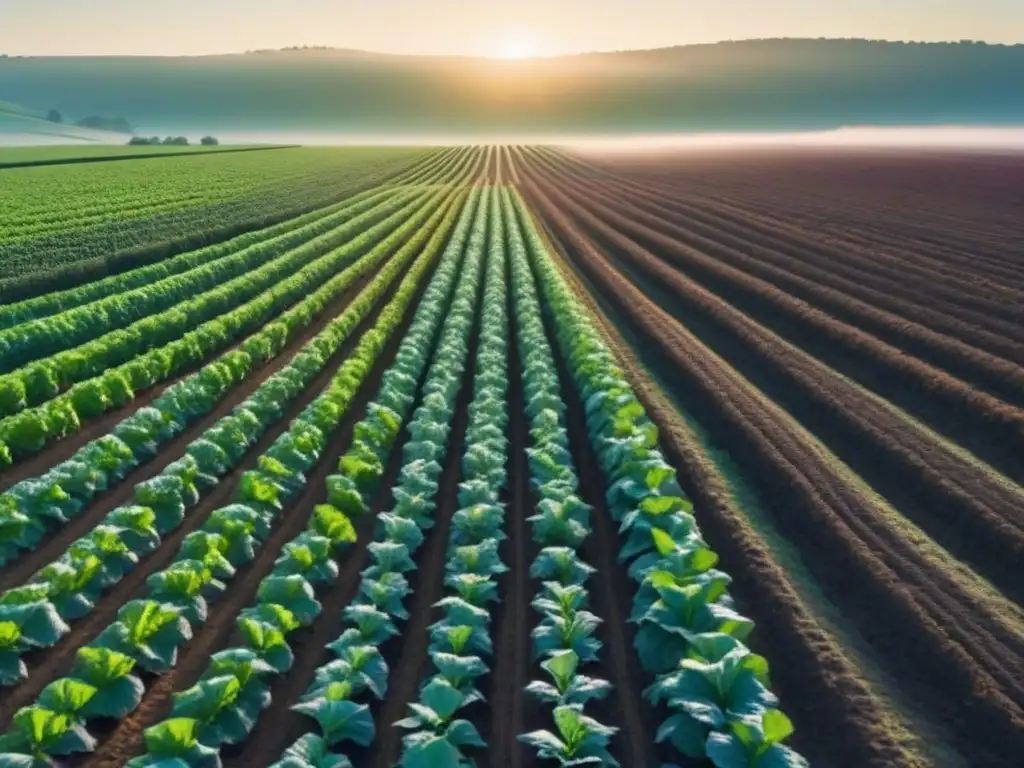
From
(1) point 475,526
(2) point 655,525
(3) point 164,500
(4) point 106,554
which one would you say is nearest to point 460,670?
(1) point 475,526

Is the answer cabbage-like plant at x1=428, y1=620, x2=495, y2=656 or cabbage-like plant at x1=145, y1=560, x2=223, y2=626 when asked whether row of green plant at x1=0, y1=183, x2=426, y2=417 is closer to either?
cabbage-like plant at x1=145, y1=560, x2=223, y2=626

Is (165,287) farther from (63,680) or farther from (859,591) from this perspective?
(859,591)

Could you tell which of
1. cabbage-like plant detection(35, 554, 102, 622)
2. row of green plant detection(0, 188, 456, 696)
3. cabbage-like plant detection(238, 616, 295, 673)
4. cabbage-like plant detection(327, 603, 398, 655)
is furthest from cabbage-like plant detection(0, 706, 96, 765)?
cabbage-like plant detection(327, 603, 398, 655)

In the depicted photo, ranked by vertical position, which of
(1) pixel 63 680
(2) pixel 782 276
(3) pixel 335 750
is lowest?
(3) pixel 335 750

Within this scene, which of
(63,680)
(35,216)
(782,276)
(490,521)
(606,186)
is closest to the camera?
A: (63,680)

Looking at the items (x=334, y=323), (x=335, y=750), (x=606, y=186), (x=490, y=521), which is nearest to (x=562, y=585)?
(x=490, y=521)
